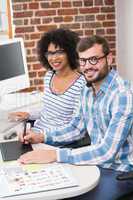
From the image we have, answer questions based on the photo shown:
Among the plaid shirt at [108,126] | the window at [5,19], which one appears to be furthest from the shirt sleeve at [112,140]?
→ the window at [5,19]

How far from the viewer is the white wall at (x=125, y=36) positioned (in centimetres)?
382

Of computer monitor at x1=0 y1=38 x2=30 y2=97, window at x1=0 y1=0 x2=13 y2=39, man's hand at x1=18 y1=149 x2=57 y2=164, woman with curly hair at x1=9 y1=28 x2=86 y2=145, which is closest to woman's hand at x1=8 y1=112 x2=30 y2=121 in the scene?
woman with curly hair at x1=9 y1=28 x2=86 y2=145

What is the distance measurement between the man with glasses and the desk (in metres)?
0.07

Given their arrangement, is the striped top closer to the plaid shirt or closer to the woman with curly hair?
the woman with curly hair

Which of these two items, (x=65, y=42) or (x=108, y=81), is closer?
(x=108, y=81)

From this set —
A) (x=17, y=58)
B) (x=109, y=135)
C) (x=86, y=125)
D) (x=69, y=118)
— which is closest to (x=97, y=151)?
(x=109, y=135)

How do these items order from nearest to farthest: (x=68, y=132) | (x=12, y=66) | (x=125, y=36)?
(x=68, y=132) < (x=12, y=66) < (x=125, y=36)

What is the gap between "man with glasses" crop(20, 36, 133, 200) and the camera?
182 cm

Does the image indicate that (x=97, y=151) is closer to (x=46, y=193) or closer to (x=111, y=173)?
(x=111, y=173)

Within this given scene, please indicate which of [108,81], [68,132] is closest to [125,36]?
[68,132]

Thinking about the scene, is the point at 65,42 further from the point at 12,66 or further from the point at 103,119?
the point at 103,119

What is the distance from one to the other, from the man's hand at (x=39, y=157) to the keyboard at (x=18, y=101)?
3.56 feet

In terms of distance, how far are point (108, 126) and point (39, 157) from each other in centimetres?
37

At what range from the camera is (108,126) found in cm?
189
